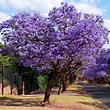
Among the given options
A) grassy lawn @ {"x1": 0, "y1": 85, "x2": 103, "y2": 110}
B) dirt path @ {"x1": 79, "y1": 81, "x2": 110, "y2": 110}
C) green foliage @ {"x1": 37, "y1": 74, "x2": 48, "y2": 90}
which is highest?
green foliage @ {"x1": 37, "y1": 74, "x2": 48, "y2": 90}

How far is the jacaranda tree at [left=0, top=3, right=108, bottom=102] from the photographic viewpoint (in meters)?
18.4

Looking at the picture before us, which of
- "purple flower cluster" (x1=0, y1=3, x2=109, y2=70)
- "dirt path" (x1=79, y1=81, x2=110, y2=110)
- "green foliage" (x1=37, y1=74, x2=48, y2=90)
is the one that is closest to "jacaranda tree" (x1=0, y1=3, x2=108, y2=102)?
"purple flower cluster" (x1=0, y1=3, x2=109, y2=70)

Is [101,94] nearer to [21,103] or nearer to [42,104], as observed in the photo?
[21,103]

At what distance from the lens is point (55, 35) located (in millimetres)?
18891

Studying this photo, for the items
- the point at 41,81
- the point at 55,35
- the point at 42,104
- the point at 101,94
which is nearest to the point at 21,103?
the point at 42,104

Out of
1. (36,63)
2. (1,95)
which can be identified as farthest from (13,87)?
(36,63)

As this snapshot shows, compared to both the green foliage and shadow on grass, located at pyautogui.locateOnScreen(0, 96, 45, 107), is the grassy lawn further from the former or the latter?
the green foliage

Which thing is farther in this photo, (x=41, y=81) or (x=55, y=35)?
(x=41, y=81)

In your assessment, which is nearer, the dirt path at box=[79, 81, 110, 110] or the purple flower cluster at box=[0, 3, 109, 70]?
the purple flower cluster at box=[0, 3, 109, 70]

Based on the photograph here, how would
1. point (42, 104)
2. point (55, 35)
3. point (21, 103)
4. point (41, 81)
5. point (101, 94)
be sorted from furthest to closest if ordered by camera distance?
1. point (41, 81)
2. point (101, 94)
3. point (21, 103)
4. point (42, 104)
5. point (55, 35)

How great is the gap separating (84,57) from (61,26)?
2.50 m

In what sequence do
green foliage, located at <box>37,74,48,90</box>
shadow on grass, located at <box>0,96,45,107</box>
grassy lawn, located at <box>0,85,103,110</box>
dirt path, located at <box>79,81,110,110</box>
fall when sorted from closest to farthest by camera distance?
grassy lawn, located at <box>0,85,103,110</box> < shadow on grass, located at <box>0,96,45,107</box> < dirt path, located at <box>79,81,110,110</box> < green foliage, located at <box>37,74,48,90</box>

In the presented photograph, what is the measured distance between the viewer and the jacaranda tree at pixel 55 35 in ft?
60.2

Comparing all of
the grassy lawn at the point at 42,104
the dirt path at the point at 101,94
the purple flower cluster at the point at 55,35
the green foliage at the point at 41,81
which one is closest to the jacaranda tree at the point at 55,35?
the purple flower cluster at the point at 55,35
